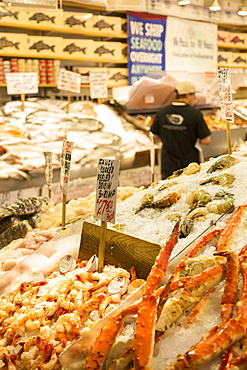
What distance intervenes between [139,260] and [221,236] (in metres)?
0.37

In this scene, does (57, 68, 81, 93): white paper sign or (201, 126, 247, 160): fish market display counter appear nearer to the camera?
(57, 68, 81, 93): white paper sign

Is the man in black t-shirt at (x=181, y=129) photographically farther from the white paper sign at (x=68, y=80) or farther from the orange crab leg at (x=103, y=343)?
the orange crab leg at (x=103, y=343)

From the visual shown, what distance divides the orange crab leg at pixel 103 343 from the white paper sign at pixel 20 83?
174 inches

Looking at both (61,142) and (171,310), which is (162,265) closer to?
(171,310)

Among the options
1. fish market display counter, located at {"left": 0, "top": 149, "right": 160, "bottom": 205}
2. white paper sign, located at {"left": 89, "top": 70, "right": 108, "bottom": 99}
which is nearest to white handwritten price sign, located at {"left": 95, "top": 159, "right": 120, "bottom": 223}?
fish market display counter, located at {"left": 0, "top": 149, "right": 160, "bottom": 205}

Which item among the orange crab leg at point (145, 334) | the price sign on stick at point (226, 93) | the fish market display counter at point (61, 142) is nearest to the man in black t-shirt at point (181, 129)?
the fish market display counter at point (61, 142)

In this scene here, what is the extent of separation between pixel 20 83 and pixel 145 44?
138 inches

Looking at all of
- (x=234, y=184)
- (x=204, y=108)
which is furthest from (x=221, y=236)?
(x=204, y=108)

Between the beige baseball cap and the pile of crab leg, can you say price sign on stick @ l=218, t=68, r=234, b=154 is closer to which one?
the pile of crab leg

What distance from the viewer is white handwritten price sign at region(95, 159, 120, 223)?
171 cm

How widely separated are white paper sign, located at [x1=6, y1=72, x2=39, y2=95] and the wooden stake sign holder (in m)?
3.68

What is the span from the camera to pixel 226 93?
8.17 feet

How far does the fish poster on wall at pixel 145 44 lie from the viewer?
775cm

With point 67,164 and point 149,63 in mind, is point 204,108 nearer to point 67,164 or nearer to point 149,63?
point 149,63
